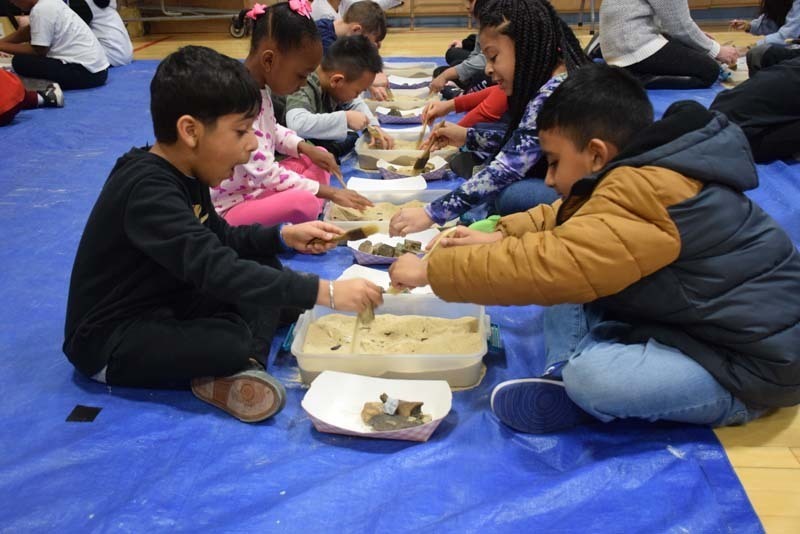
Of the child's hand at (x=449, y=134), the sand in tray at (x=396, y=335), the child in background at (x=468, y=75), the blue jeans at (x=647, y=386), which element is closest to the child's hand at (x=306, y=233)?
the sand in tray at (x=396, y=335)

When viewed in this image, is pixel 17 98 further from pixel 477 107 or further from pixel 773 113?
pixel 773 113

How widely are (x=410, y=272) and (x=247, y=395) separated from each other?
386mm

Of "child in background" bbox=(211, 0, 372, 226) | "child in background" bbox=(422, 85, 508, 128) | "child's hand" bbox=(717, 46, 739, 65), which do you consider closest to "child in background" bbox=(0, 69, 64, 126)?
"child in background" bbox=(211, 0, 372, 226)

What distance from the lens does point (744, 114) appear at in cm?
244

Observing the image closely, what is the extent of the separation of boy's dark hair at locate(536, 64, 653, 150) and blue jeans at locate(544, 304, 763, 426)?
37 cm

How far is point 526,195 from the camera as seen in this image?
1.81 metres

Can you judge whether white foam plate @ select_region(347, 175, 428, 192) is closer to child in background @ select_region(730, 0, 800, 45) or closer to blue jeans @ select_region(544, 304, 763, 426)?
blue jeans @ select_region(544, 304, 763, 426)

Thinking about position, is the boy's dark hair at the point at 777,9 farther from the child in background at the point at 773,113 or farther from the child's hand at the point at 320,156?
the child's hand at the point at 320,156

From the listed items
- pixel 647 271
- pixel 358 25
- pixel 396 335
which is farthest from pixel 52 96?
pixel 647 271

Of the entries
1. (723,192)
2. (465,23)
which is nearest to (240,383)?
(723,192)

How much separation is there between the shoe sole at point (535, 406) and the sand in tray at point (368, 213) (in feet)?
3.19

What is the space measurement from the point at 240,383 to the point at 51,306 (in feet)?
2.23

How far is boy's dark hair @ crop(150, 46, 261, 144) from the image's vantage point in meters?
1.14

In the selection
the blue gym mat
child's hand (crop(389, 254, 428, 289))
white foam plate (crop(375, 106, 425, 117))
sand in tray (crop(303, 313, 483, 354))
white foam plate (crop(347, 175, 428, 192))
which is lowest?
the blue gym mat
